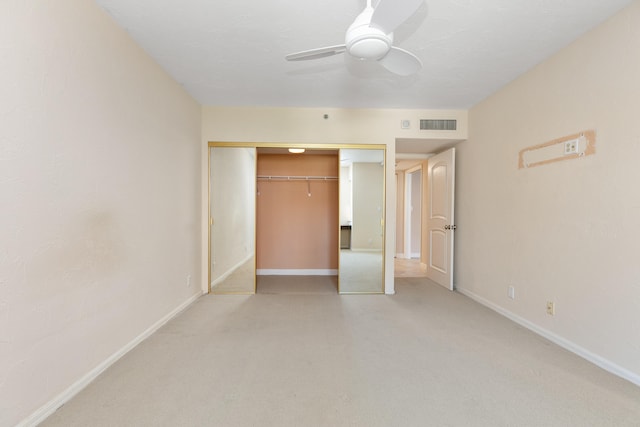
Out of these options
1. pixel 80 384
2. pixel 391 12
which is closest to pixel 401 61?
pixel 391 12

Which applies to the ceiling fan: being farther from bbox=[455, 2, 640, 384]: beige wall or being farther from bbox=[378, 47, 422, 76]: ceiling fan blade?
bbox=[455, 2, 640, 384]: beige wall

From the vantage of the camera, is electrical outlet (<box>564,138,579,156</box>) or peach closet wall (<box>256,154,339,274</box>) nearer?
electrical outlet (<box>564,138,579,156</box>)

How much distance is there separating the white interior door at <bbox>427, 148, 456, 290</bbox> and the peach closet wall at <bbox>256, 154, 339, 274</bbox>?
159 centimetres

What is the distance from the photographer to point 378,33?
4.99ft

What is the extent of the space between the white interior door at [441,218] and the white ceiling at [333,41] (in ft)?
3.64

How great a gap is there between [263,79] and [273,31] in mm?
800

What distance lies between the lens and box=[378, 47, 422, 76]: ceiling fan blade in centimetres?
174

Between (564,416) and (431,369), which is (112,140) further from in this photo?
(564,416)

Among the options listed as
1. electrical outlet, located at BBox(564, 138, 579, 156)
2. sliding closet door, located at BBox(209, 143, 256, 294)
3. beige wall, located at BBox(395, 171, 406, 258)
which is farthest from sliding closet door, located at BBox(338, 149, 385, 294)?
beige wall, located at BBox(395, 171, 406, 258)

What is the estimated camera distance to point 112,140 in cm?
200

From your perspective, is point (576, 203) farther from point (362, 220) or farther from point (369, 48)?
point (362, 220)

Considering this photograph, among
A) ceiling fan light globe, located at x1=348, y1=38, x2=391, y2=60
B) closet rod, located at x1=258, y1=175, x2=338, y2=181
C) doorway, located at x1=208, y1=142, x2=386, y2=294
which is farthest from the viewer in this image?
closet rod, located at x1=258, y1=175, x2=338, y2=181

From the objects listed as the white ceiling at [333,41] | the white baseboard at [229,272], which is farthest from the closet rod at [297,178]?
the white ceiling at [333,41]

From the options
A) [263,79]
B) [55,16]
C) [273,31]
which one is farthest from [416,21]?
[55,16]
